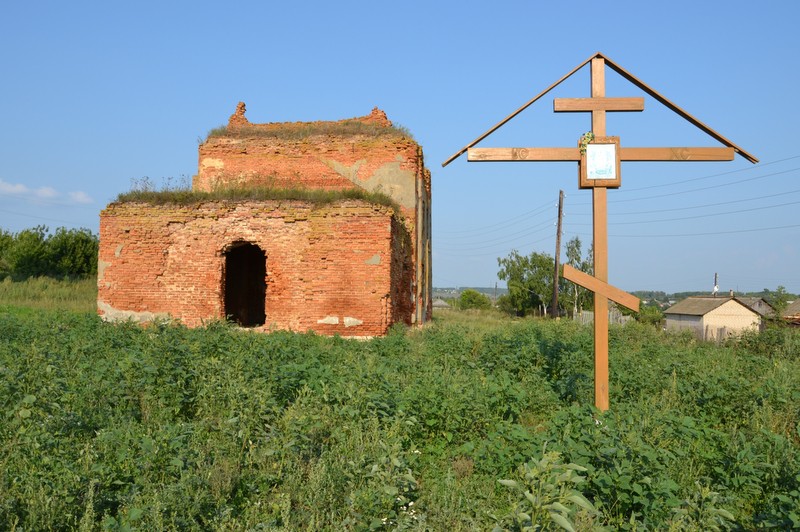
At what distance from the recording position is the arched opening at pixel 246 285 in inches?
768

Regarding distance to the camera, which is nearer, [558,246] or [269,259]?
[269,259]

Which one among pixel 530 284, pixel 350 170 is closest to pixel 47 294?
pixel 350 170

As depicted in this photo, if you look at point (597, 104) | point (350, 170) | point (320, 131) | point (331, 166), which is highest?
point (320, 131)

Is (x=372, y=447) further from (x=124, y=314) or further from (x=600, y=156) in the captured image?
(x=124, y=314)

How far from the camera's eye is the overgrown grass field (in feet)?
11.2

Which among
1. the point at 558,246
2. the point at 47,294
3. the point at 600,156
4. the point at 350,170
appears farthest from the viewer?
the point at 558,246

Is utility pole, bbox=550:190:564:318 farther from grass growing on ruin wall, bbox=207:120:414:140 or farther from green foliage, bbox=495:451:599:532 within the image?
green foliage, bbox=495:451:599:532

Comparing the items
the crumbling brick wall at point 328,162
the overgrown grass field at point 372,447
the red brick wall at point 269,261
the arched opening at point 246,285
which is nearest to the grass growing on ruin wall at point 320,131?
the crumbling brick wall at point 328,162

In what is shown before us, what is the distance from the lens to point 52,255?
3159 centimetres

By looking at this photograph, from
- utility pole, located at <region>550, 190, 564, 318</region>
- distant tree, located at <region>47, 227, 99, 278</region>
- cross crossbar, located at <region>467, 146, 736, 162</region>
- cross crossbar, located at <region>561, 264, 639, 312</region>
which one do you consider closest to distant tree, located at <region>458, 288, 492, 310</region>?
utility pole, located at <region>550, 190, 564, 318</region>

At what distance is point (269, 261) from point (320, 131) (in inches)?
238

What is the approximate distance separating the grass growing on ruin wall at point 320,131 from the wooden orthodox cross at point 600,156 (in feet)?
40.2

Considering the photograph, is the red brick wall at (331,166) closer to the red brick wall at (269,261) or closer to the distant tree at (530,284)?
the red brick wall at (269,261)

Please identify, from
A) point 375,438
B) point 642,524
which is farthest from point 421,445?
point 642,524
